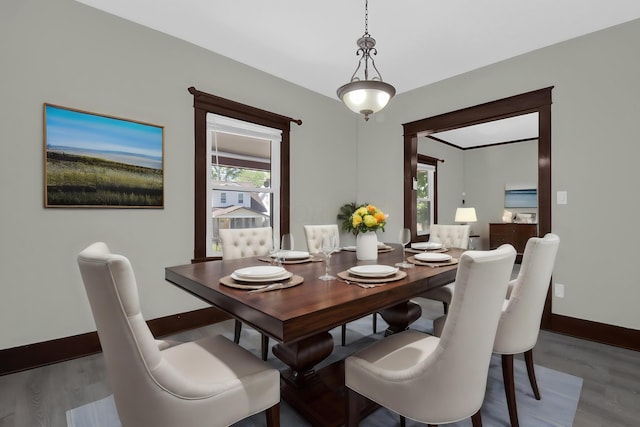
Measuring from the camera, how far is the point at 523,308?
1521 millimetres

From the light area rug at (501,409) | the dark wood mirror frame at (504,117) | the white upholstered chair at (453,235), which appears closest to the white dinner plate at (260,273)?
the light area rug at (501,409)

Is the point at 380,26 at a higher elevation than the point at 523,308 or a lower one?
higher

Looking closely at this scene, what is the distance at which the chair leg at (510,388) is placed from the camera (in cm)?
146

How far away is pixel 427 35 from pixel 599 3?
1265 millimetres

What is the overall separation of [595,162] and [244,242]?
315 centimetres

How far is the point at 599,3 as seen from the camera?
2.40 metres

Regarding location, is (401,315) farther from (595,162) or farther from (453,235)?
(595,162)

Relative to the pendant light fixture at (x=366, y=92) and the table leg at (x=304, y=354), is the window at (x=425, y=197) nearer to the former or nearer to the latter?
the pendant light fixture at (x=366, y=92)

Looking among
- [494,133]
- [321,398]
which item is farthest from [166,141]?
[494,133]

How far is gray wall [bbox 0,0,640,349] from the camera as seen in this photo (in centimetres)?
217

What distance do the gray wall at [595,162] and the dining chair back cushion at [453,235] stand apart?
0.85 meters

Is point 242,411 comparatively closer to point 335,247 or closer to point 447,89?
point 335,247

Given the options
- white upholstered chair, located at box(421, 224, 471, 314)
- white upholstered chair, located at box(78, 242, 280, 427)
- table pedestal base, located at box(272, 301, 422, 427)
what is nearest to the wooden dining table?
table pedestal base, located at box(272, 301, 422, 427)

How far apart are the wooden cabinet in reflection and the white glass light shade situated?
5401 mm
